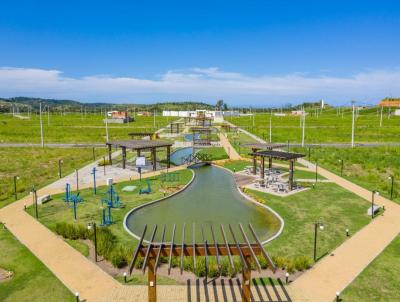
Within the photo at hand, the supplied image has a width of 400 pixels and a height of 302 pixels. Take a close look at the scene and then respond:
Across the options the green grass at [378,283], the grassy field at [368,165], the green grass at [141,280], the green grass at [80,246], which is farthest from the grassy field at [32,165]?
the grassy field at [368,165]

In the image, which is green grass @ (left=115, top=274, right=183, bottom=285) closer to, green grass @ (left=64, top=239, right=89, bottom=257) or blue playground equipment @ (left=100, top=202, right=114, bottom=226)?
green grass @ (left=64, top=239, right=89, bottom=257)

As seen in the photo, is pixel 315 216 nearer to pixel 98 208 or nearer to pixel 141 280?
pixel 141 280

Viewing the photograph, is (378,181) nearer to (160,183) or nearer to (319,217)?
(319,217)

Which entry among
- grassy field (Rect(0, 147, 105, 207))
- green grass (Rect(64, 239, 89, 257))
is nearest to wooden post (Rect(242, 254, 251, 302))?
green grass (Rect(64, 239, 89, 257))

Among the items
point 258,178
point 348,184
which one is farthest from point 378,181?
point 258,178

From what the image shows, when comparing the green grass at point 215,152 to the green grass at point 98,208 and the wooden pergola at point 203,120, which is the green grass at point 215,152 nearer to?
the green grass at point 98,208

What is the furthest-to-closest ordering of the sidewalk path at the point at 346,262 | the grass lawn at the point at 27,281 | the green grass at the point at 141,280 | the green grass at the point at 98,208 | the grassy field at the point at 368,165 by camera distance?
1. the grassy field at the point at 368,165
2. the green grass at the point at 98,208
3. the green grass at the point at 141,280
4. the sidewalk path at the point at 346,262
5. the grass lawn at the point at 27,281
